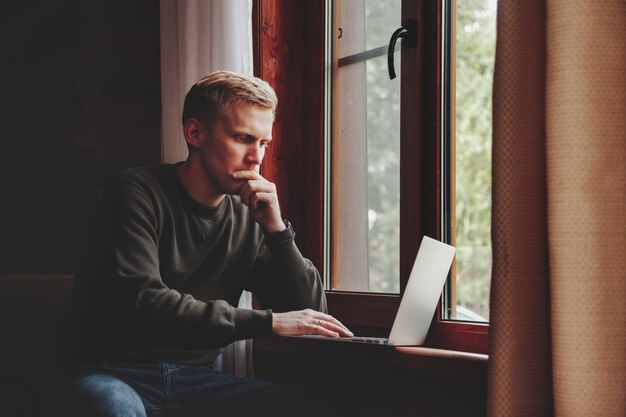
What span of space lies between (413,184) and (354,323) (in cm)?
42

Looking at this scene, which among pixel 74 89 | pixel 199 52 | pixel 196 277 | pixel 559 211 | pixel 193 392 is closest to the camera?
pixel 559 211

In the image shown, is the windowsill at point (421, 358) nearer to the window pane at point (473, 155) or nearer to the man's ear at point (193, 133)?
the window pane at point (473, 155)

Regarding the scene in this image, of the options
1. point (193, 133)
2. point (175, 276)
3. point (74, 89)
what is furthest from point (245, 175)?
point (74, 89)

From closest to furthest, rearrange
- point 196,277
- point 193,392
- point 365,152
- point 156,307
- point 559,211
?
point 559,211 → point 156,307 → point 193,392 → point 196,277 → point 365,152

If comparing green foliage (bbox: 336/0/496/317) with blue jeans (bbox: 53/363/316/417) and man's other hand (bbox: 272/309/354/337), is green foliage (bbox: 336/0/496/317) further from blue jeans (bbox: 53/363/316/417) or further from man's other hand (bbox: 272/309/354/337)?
blue jeans (bbox: 53/363/316/417)

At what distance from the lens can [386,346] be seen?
4.53 ft

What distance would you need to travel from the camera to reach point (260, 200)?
5.23 ft

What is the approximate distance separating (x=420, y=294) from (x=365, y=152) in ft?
2.02

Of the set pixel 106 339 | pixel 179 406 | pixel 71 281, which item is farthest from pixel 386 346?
pixel 71 281

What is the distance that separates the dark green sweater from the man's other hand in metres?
0.02

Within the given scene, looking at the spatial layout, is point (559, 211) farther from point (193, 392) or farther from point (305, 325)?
point (193, 392)

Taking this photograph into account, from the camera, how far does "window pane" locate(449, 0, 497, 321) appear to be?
1549mm

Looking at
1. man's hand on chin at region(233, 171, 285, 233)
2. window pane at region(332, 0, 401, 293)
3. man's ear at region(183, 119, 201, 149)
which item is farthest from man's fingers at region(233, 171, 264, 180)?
window pane at region(332, 0, 401, 293)

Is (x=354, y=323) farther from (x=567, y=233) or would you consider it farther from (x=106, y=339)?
(x=567, y=233)
